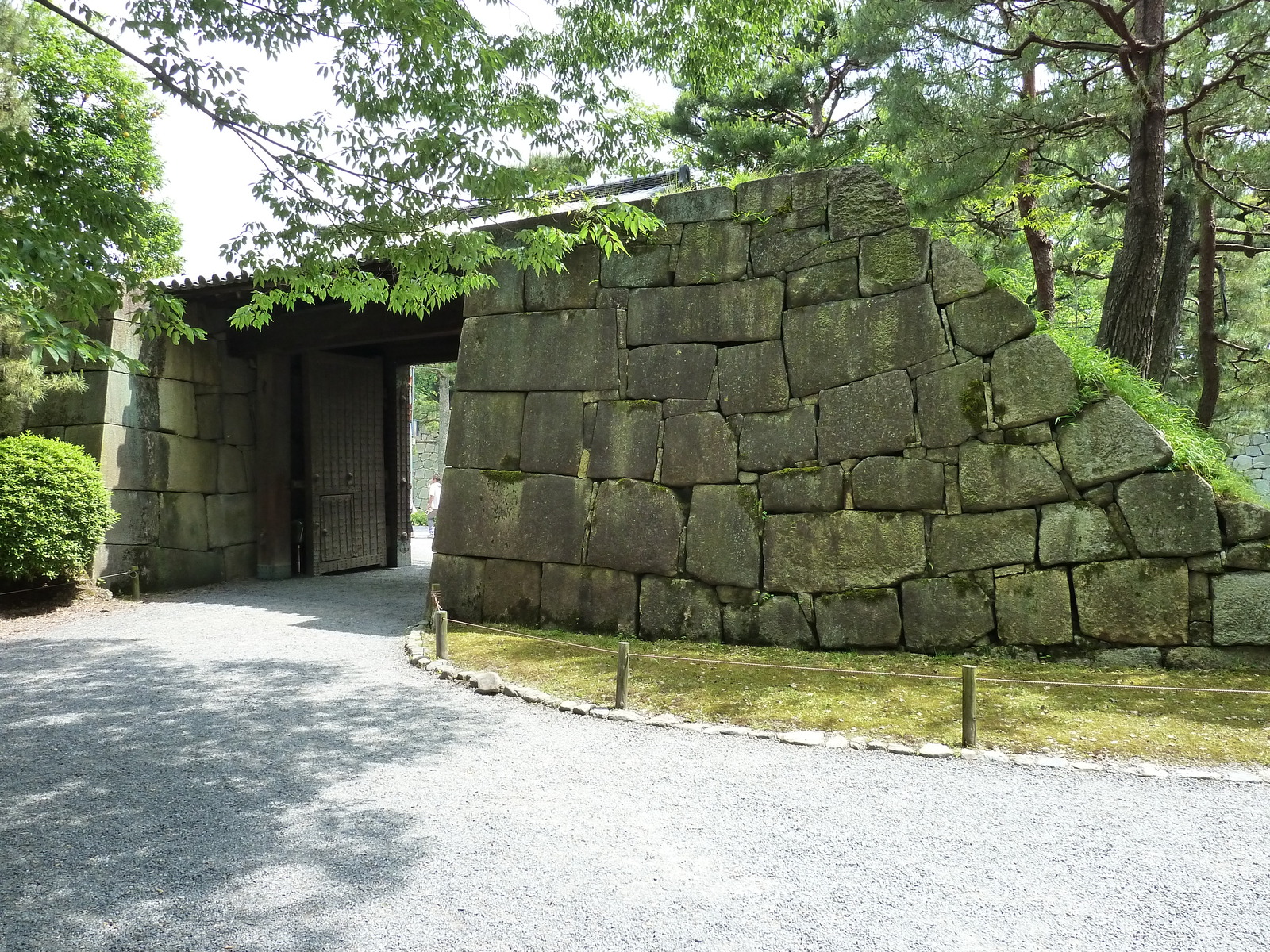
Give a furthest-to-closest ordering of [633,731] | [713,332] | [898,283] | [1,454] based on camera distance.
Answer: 1. [1,454]
2. [713,332]
3. [898,283]
4. [633,731]

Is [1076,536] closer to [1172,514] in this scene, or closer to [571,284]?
[1172,514]

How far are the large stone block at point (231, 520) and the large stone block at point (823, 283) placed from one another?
789cm

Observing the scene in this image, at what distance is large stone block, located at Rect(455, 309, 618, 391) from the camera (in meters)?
7.22

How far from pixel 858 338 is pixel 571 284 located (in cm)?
261

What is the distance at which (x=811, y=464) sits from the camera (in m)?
6.37

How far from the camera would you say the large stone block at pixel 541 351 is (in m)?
7.22

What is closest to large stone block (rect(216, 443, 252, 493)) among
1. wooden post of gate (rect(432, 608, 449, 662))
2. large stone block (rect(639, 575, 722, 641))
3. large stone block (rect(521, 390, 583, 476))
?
large stone block (rect(521, 390, 583, 476))

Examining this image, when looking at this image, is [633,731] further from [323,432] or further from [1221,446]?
[323,432]

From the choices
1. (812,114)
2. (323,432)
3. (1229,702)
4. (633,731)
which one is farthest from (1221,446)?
(323,432)

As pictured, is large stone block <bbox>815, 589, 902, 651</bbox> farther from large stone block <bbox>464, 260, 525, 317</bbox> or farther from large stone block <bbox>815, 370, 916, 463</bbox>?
large stone block <bbox>464, 260, 525, 317</bbox>

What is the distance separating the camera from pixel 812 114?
42.2ft

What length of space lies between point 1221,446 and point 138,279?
7460mm

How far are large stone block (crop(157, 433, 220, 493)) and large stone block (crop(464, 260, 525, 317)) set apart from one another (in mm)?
4778

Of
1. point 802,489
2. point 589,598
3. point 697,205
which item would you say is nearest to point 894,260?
point 697,205
